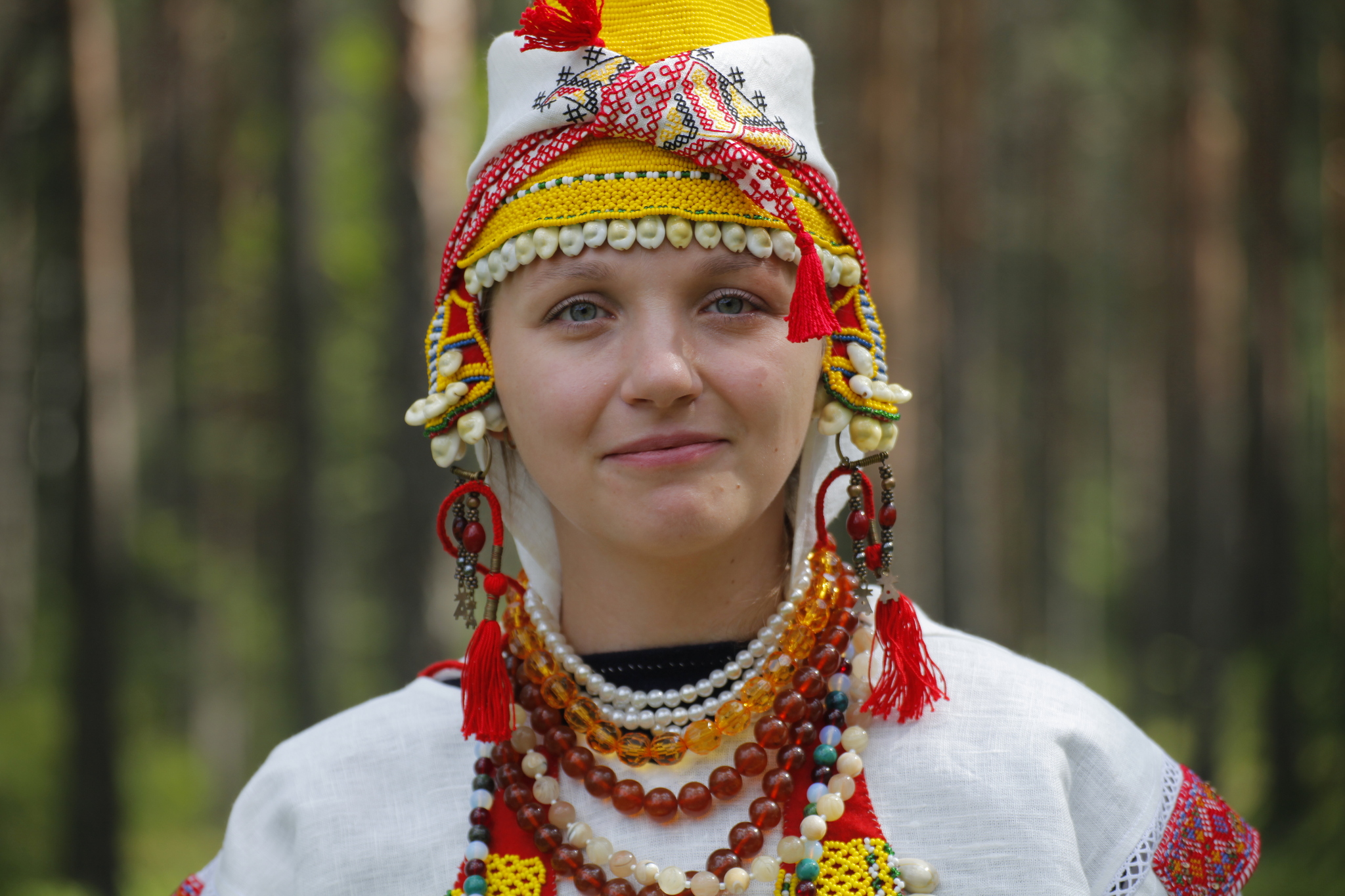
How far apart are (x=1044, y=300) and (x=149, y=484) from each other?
15240 mm

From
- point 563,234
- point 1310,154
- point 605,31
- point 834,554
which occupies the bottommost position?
point 834,554

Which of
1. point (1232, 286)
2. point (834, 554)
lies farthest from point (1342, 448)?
point (834, 554)

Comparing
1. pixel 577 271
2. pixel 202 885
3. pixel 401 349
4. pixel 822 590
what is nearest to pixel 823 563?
pixel 822 590

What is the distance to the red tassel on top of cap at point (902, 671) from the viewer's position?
91.0 inches

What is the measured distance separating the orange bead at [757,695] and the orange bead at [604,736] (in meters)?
0.26

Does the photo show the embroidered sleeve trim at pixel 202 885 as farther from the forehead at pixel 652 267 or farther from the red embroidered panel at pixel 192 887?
the forehead at pixel 652 267

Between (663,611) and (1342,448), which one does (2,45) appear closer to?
(663,611)

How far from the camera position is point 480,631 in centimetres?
243

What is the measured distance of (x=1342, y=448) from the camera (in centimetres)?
1141

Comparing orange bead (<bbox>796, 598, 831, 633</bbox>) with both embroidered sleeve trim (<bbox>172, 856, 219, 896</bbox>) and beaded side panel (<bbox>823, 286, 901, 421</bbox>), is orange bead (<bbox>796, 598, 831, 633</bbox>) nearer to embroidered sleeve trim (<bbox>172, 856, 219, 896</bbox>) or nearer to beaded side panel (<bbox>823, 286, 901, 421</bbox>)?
beaded side panel (<bbox>823, 286, 901, 421</bbox>)

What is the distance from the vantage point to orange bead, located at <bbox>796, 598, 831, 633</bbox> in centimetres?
242

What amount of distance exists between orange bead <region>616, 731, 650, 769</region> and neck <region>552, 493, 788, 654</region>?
195 millimetres

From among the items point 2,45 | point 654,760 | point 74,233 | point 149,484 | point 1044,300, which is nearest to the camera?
point 654,760

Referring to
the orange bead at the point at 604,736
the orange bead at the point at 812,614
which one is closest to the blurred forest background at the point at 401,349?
the orange bead at the point at 604,736
